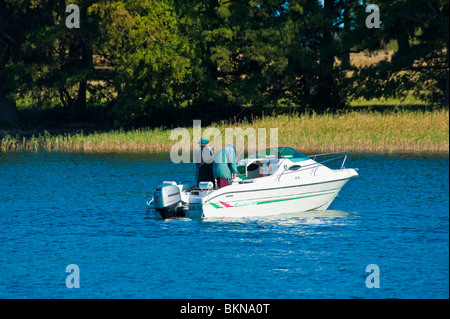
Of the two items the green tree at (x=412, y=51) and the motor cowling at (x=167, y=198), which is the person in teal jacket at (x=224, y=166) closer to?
the motor cowling at (x=167, y=198)

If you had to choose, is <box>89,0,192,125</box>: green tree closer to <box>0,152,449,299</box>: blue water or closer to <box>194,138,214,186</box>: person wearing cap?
<box>0,152,449,299</box>: blue water

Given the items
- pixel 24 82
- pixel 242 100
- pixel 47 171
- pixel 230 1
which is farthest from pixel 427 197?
pixel 24 82

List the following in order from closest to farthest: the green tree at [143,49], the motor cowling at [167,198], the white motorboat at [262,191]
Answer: the motor cowling at [167,198], the white motorboat at [262,191], the green tree at [143,49]

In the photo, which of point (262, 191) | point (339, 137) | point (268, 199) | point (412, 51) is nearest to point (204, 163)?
point (262, 191)

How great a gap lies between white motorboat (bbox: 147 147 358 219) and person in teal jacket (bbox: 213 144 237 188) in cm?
29

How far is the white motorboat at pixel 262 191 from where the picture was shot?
1911 centimetres

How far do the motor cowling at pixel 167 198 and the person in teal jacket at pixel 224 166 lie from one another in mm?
1146

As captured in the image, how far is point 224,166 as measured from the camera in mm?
19438

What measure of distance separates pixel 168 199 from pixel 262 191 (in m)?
2.55

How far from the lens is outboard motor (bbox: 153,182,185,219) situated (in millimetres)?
19016

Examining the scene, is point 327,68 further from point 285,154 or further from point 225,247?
point 225,247

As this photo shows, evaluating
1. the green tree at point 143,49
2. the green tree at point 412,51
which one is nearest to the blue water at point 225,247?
the green tree at point 412,51

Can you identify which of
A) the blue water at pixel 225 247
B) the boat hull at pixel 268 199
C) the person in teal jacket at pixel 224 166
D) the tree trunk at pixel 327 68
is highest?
the tree trunk at pixel 327 68

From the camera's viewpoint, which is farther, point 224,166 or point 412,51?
point 412,51
